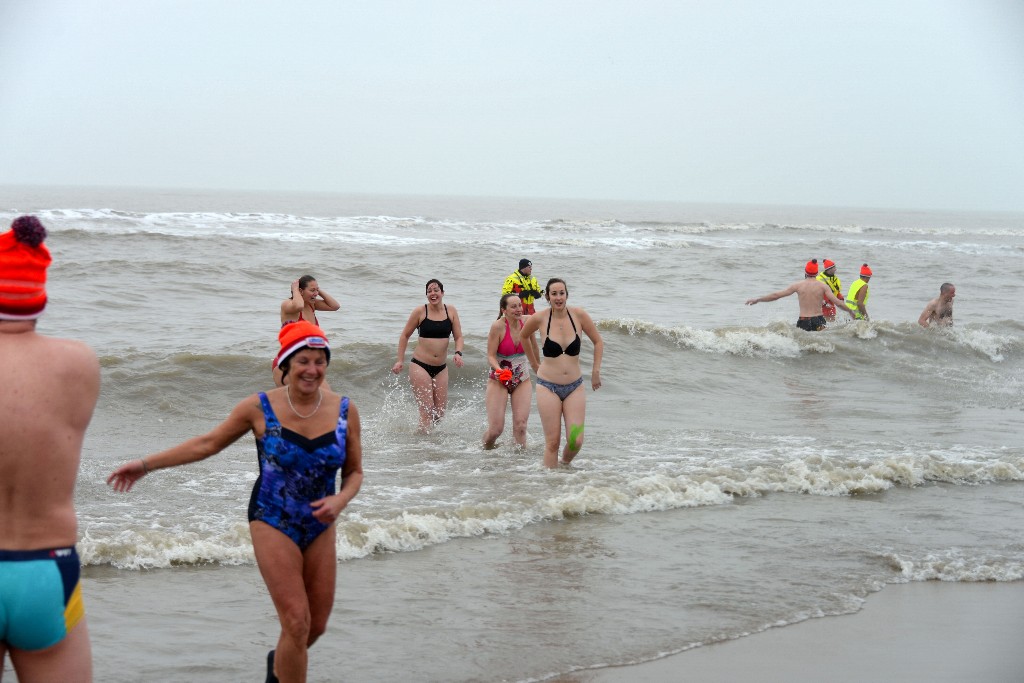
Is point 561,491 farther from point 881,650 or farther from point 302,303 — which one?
point 881,650

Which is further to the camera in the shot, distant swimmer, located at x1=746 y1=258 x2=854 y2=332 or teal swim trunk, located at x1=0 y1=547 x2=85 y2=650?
distant swimmer, located at x1=746 y1=258 x2=854 y2=332

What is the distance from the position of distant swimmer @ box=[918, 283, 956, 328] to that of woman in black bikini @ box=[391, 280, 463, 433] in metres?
11.3

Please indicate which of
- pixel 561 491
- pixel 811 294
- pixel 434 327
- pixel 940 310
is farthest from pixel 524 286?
pixel 940 310

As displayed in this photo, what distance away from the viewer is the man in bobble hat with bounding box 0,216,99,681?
2.99 meters

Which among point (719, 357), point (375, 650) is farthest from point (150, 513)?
point (719, 357)

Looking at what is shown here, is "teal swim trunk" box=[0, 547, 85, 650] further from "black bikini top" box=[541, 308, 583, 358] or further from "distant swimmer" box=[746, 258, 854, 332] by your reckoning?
"distant swimmer" box=[746, 258, 854, 332]

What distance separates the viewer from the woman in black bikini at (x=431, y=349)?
10484 millimetres

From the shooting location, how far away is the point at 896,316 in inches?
953

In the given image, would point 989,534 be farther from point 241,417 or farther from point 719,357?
point 719,357

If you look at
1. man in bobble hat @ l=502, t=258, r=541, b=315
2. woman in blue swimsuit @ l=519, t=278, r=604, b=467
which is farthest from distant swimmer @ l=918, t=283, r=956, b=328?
woman in blue swimsuit @ l=519, t=278, r=604, b=467

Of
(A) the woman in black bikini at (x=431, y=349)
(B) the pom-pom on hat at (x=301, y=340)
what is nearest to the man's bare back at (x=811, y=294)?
(A) the woman in black bikini at (x=431, y=349)

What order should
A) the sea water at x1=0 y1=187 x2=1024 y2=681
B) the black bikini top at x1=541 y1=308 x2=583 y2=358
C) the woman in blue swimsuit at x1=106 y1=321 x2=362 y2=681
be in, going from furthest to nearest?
the black bikini top at x1=541 y1=308 x2=583 y2=358, the sea water at x1=0 y1=187 x2=1024 y2=681, the woman in blue swimsuit at x1=106 y1=321 x2=362 y2=681

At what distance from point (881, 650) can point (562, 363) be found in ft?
12.8

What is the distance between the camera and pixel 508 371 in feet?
32.4
